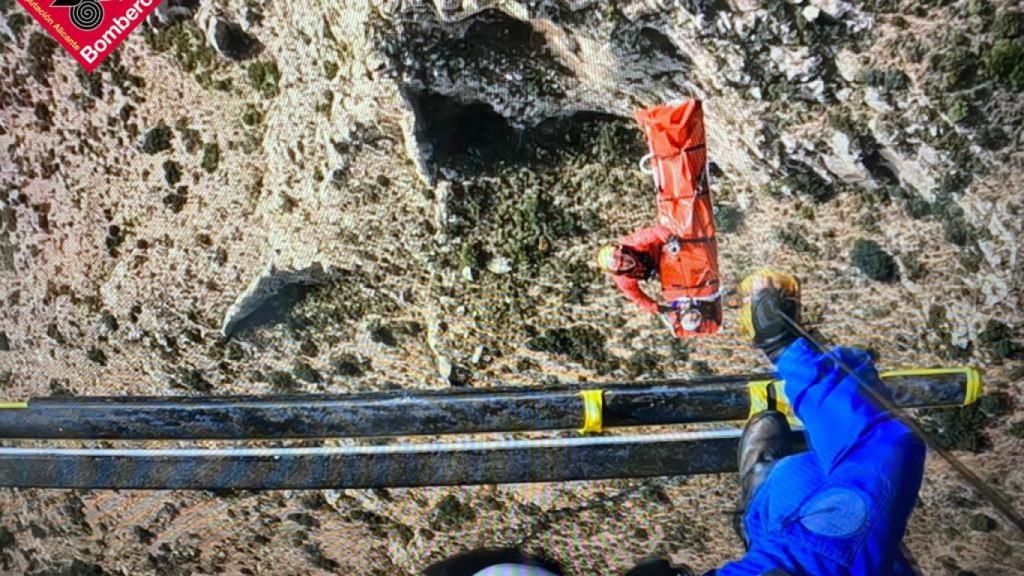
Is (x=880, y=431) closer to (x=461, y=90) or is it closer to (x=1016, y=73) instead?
(x=1016, y=73)

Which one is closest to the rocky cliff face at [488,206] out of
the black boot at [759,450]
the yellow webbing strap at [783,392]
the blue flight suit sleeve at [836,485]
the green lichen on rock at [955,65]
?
the green lichen on rock at [955,65]

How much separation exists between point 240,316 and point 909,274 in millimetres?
1746

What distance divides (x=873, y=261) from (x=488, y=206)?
954 millimetres

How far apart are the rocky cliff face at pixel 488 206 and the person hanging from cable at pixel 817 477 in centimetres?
42

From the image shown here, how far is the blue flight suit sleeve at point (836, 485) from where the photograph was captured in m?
1.23

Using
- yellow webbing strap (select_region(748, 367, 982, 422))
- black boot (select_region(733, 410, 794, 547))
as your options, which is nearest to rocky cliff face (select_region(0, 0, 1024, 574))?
yellow webbing strap (select_region(748, 367, 982, 422))

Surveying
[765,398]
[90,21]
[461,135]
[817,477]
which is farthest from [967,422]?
[90,21]

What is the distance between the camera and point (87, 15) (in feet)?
6.49

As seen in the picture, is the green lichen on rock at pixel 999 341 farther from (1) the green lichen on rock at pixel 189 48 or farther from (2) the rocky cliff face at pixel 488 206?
(1) the green lichen on rock at pixel 189 48

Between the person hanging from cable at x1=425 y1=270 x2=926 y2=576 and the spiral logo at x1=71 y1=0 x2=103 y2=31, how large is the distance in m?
1.56

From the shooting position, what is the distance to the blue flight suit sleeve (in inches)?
48.6

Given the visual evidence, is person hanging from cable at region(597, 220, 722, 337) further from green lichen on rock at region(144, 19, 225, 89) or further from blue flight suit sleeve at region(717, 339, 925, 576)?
green lichen on rock at region(144, 19, 225, 89)

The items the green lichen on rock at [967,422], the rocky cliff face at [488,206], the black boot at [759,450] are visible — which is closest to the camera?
the black boot at [759,450]

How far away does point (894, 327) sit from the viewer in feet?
6.52
